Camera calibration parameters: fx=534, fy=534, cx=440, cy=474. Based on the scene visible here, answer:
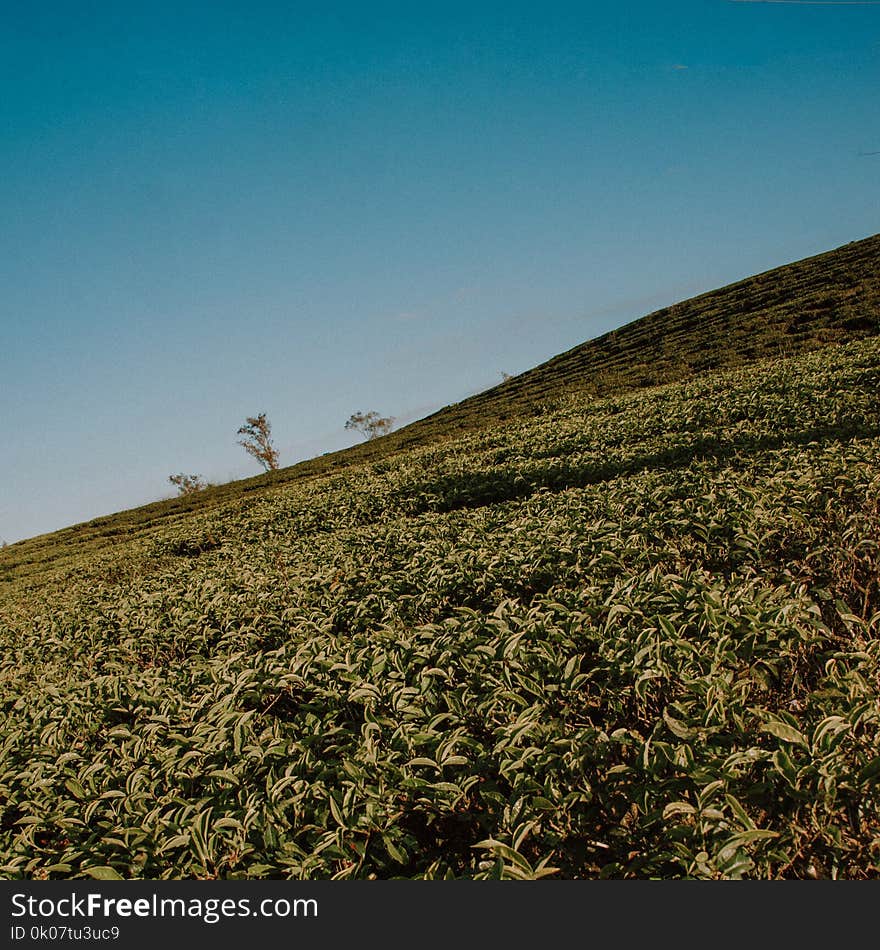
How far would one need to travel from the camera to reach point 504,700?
3.48 m

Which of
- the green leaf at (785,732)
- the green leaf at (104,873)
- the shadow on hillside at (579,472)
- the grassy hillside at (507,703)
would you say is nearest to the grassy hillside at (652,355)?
the shadow on hillside at (579,472)

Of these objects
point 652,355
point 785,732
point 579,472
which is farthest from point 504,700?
point 652,355

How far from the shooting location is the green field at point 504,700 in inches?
106

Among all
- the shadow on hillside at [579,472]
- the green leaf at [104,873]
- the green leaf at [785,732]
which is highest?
the shadow on hillside at [579,472]

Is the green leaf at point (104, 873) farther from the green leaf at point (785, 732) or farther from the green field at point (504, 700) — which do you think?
the green leaf at point (785, 732)

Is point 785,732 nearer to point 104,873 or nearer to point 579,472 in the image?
point 104,873

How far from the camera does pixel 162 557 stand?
1614cm

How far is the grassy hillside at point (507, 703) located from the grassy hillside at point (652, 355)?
22888 mm

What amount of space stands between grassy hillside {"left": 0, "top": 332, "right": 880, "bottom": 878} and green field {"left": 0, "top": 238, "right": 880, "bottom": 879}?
2cm

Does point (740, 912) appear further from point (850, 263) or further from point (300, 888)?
point (850, 263)

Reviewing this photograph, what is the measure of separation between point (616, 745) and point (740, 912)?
3.15 ft

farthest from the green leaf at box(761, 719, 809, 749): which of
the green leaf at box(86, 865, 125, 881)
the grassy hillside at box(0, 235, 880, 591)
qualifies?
the grassy hillside at box(0, 235, 880, 591)

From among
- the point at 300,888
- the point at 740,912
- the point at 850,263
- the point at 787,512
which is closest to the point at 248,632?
the point at 300,888

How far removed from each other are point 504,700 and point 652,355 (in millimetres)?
36313
